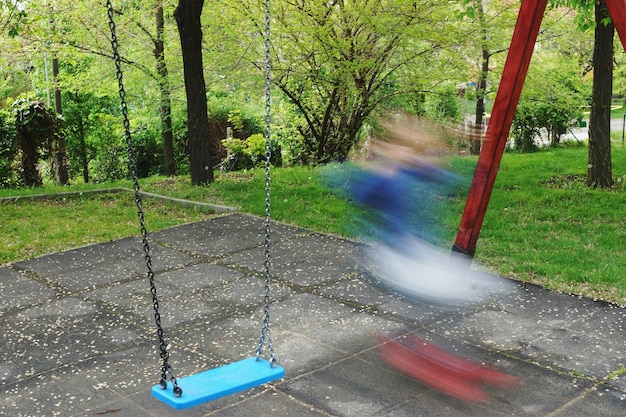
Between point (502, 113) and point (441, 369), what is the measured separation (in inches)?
88.6

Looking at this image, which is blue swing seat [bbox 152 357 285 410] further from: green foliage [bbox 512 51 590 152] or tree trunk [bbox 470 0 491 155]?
green foliage [bbox 512 51 590 152]

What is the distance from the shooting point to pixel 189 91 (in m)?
10.6

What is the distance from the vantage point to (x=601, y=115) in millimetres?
9656

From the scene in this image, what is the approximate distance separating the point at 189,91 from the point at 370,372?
732 cm

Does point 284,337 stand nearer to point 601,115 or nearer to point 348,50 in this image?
point 601,115

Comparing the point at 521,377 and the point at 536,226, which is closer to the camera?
the point at 521,377

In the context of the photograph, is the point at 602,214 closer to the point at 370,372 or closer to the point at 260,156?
the point at 370,372

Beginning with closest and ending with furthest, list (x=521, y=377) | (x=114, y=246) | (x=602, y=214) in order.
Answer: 1. (x=521, y=377)
2. (x=114, y=246)
3. (x=602, y=214)

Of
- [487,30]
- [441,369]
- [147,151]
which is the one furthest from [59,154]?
[441,369]

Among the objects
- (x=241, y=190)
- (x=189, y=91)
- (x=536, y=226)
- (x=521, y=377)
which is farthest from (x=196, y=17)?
(x=521, y=377)

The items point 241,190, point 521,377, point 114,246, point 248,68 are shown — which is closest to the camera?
point 521,377

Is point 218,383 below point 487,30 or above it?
below

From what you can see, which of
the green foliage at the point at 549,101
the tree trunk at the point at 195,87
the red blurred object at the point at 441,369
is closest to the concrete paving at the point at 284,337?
the red blurred object at the point at 441,369

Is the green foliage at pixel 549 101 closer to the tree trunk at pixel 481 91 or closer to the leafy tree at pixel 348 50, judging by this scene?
the tree trunk at pixel 481 91
